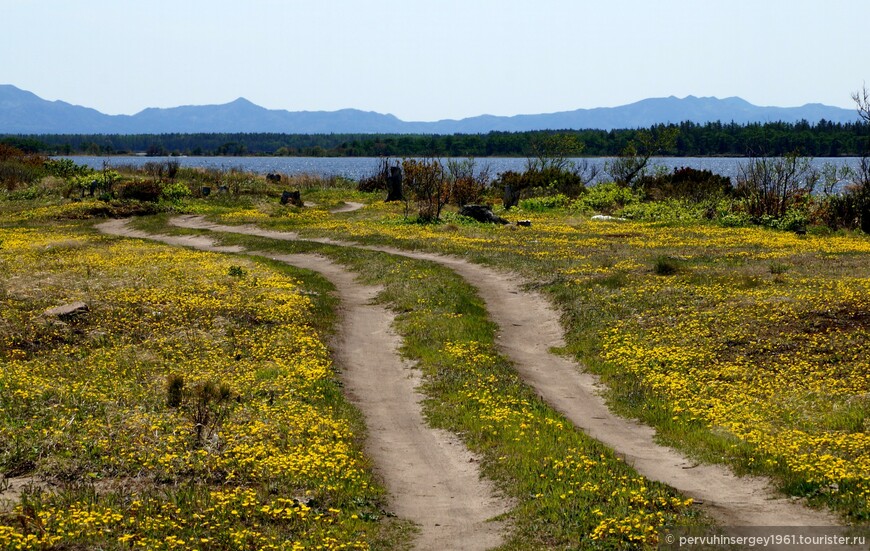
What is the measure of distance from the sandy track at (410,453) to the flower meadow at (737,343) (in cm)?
506

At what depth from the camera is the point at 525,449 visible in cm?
1554

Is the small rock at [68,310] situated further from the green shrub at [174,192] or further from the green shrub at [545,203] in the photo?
the green shrub at [545,203]

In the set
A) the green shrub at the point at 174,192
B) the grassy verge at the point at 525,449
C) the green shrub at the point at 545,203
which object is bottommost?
the grassy verge at the point at 525,449

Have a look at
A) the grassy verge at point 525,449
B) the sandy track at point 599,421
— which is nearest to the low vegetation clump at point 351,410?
the grassy verge at point 525,449

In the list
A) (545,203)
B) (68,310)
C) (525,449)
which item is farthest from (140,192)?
(525,449)

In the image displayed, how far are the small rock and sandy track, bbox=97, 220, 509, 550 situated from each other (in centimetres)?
823

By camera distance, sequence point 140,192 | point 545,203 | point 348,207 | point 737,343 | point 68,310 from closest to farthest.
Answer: point 737,343 < point 68,310 < point 140,192 < point 545,203 < point 348,207

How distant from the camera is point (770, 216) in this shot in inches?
2103

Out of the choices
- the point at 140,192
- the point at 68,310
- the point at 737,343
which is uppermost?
the point at 140,192

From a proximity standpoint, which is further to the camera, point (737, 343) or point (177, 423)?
point (737, 343)

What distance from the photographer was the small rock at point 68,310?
2459cm

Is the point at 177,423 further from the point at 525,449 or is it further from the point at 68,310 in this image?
the point at 68,310

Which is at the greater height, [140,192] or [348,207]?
[140,192]

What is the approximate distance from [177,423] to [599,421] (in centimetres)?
947
